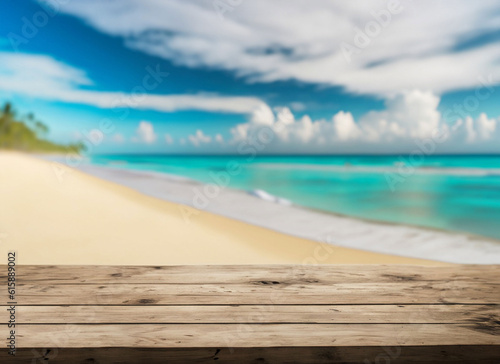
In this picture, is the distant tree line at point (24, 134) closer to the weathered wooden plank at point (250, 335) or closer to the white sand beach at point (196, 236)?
the white sand beach at point (196, 236)

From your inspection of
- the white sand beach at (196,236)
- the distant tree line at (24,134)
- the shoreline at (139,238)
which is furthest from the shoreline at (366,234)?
the distant tree line at (24,134)

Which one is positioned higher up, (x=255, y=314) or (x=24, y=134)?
(x=24, y=134)

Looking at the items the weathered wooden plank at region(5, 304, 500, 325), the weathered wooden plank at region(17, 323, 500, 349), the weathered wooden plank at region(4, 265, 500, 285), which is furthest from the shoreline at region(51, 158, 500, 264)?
the weathered wooden plank at region(17, 323, 500, 349)

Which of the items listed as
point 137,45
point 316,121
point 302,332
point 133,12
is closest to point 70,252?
point 302,332

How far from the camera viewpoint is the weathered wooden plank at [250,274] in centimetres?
128

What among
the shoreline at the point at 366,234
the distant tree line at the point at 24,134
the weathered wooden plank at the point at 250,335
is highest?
the distant tree line at the point at 24,134

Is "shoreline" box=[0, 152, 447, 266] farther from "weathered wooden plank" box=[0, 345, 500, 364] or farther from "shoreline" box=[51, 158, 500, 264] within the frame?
"weathered wooden plank" box=[0, 345, 500, 364]

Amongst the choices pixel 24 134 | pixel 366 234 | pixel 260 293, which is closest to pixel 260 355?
pixel 260 293

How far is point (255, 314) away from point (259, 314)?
11 millimetres

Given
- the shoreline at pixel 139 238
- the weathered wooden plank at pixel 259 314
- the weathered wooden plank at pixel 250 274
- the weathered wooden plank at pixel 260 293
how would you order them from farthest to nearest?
the shoreline at pixel 139 238 → the weathered wooden plank at pixel 250 274 → the weathered wooden plank at pixel 260 293 → the weathered wooden plank at pixel 259 314

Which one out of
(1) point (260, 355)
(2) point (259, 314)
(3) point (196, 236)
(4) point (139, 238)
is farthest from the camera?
(3) point (196, 236)

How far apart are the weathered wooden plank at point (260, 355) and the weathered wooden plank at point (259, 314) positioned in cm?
11

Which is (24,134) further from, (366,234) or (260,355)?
(260,355)

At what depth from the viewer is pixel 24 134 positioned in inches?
901
